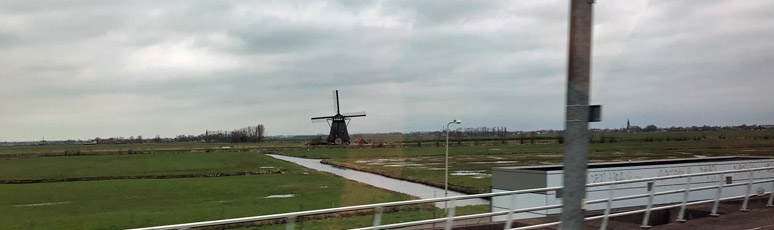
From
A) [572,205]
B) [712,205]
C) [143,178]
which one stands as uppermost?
[572,205]

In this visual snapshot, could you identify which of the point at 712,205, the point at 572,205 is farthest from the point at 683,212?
the point at 572,205

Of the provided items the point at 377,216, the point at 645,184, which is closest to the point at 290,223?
the point at 377,216

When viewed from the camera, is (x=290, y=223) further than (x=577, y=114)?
Yes

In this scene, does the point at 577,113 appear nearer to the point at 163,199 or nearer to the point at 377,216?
the point at 377,216

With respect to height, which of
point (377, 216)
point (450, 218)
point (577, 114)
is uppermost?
point (577, 114)

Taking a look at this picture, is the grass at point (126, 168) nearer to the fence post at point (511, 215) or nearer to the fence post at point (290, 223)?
the fence post at point (511, 215)

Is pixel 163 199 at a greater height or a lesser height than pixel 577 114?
lesser

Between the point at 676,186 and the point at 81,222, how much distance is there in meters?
27.2

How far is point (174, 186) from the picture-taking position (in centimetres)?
5050

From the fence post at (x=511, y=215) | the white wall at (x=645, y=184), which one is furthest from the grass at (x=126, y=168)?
the fence post at (x=511, y=215)

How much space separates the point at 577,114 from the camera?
4910mm

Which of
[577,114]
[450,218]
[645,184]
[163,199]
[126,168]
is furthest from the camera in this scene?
[126,168]

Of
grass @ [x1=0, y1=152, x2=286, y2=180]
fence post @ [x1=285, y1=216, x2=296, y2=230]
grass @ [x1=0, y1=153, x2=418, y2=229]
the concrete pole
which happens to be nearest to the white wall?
fence post @ [x1=285, y1=216, x2=296, y2=230]

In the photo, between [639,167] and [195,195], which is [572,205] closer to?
[639,167]
